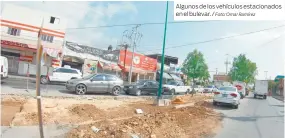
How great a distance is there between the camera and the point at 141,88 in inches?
853

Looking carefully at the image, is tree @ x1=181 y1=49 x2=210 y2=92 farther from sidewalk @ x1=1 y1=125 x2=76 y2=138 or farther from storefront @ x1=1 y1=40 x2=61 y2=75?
sidewalk @ x1=1 y1=125 x2=76 y2=138

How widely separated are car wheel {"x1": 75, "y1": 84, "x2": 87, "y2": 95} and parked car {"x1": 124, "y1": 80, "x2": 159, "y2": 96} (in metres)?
5.27

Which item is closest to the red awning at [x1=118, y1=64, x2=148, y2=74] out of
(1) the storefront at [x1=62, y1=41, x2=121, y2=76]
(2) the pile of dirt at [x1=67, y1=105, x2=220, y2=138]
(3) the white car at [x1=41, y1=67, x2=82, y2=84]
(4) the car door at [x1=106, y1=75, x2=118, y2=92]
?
(1) the storefront at [x1=62, y1=41, x2=121, y2=76]

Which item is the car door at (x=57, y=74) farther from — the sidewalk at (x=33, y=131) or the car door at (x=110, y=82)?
the sidewalk at (x=33, y=131)

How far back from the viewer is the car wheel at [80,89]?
1646 cm

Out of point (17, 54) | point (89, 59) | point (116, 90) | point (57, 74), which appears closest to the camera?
point (116, 90)

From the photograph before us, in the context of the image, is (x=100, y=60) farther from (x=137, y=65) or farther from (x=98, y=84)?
(x=98, y=84)

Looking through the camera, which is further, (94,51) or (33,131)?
(94,51)

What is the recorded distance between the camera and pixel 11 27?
28.4 meters

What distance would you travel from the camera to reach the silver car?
16.5 meters

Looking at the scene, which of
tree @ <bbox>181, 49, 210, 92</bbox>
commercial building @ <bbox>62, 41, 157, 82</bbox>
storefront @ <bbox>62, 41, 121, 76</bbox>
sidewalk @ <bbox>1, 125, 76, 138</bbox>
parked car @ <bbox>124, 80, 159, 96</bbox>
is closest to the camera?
sidewalk @ <bbox>1, 125, 76, 138</bbox>

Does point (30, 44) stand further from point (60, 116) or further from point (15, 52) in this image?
point (60, 116)

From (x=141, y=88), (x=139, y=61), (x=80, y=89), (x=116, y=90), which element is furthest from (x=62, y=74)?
(x=139, y=61)

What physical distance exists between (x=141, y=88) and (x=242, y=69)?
53.4 meters
